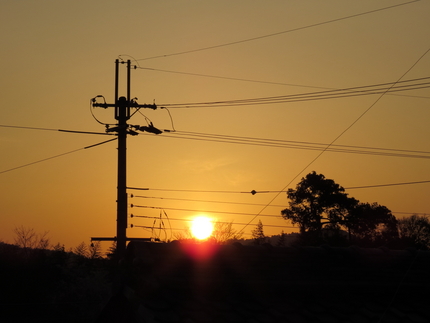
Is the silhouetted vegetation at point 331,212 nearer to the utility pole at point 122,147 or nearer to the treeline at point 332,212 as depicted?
the treeline at point 332,212

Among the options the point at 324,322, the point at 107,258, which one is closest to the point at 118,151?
the point at 107,258

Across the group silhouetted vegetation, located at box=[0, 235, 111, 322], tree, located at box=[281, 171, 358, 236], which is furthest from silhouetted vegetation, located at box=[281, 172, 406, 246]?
silhouetted vegetation, located at box=[0, 235, 111, 322]

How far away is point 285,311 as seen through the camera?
788 centimetres

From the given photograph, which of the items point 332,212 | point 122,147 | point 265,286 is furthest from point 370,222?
point 265,286

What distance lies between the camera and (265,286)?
27.5 ft

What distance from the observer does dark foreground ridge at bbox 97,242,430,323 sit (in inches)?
287

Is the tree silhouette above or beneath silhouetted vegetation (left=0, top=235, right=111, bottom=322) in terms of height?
above

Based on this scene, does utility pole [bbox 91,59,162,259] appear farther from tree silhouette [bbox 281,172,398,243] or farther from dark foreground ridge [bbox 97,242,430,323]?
tree silhouette [bbox 281,172,398,243]

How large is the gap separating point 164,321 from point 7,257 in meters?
18.4

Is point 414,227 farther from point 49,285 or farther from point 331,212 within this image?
point 49,285

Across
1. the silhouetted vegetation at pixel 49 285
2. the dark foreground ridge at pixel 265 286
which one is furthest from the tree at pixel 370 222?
the dark foreground ridge at pixel 265 286

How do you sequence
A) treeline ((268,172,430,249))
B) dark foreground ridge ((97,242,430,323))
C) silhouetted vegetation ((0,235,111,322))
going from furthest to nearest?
treeline ((268,172,430,249))
silhouetted vegetation ((0,235,111,322))
dark foreground ridge ((97,242,430,323))

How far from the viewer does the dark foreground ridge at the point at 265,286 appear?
23.9 feet

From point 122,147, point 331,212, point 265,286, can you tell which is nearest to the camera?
point 265,286
